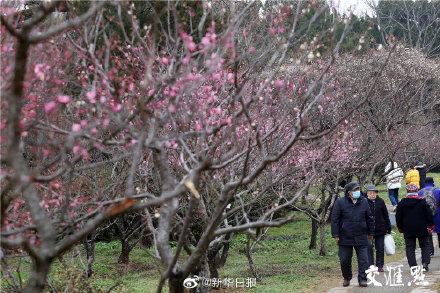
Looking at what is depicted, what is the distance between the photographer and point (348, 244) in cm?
1032

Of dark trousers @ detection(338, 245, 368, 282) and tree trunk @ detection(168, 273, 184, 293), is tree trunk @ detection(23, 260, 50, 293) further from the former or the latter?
dark trousers @ detection(338, 245, 368, 282)

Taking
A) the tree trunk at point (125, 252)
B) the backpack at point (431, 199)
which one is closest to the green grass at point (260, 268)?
the tree trunk at point (125, 252)

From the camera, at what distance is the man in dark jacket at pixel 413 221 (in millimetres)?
10891

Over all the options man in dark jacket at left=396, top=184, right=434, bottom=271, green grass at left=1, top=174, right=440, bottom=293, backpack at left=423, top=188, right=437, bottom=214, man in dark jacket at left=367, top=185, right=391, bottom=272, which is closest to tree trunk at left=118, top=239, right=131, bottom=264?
green grass at left=1, top=174, right=440, bottom=293

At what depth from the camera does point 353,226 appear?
404 inches

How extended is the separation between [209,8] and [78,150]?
3.66m

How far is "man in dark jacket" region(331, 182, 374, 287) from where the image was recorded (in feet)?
33.7

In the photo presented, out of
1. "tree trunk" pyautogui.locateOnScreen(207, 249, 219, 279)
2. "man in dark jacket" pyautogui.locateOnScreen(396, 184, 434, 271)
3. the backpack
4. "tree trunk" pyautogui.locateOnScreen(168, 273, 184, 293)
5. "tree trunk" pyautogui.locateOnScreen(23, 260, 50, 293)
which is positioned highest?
the backpack

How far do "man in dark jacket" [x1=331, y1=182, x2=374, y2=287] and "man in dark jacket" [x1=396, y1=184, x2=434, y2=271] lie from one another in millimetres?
857

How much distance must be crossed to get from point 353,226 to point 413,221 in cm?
123

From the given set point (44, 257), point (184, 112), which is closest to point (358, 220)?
point (184, 112)

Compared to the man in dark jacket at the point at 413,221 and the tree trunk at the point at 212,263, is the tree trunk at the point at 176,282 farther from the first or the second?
the man in dark jacket at the point at 413,221

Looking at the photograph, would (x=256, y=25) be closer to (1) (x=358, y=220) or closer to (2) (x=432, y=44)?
(1) (x=358, y=220)

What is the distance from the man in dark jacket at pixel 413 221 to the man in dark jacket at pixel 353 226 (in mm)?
857
